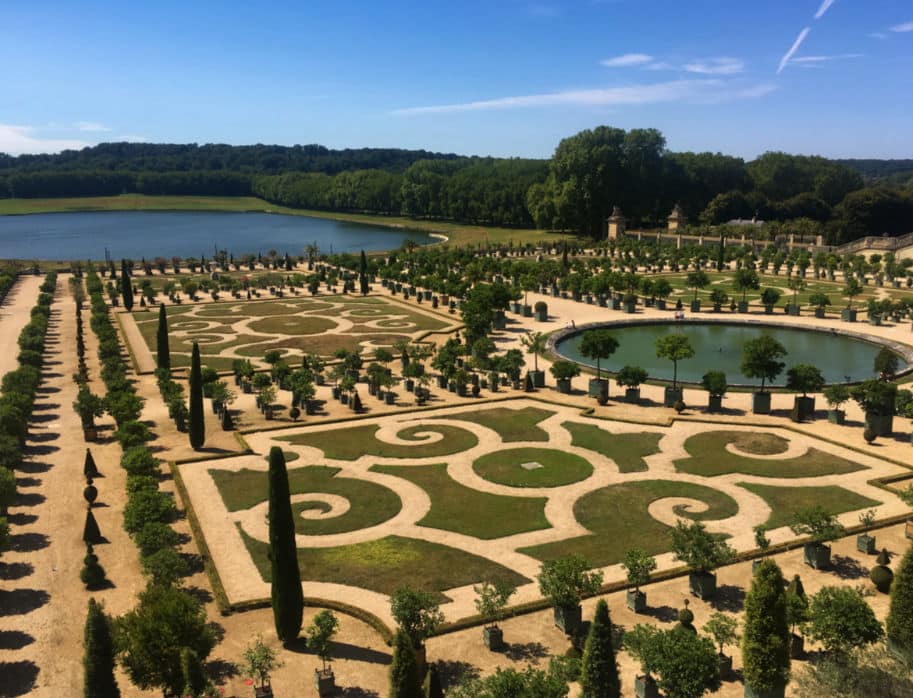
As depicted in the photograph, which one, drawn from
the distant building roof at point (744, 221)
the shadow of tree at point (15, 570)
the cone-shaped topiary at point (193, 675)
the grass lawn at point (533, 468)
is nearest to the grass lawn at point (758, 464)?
the grass lawn at point (533, 468)

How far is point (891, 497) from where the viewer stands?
111ft

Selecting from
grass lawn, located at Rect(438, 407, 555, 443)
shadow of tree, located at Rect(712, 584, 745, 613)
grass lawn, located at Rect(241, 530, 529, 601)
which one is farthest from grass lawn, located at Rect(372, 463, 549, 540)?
shadow of tree, located at Rect(712, 584, 745, 613)

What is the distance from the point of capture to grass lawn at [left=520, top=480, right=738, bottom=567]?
2942 centimetres

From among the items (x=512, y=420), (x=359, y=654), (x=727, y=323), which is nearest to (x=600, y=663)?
(x=359, y=654)

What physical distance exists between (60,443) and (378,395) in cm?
1921

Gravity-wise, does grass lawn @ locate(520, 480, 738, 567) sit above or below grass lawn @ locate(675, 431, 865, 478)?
below

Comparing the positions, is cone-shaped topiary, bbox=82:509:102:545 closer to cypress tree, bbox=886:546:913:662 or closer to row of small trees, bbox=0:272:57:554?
row of small trees, bbox=0:272:57:554

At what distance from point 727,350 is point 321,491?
41.9 meters

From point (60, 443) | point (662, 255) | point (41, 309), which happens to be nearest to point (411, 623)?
point (60, 443)

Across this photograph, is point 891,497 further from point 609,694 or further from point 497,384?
point 497,384

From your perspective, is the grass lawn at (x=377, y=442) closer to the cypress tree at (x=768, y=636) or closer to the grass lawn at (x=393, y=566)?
the grass lawn at (x=393, y=566)

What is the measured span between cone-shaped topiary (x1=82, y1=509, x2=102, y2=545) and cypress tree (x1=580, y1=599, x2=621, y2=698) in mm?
21173

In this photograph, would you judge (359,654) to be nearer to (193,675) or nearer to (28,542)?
(193,675)

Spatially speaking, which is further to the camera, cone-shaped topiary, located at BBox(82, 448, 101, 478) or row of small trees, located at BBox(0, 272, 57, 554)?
cone-shaped topiary, located at BBox(82, 448, 101, 478)
